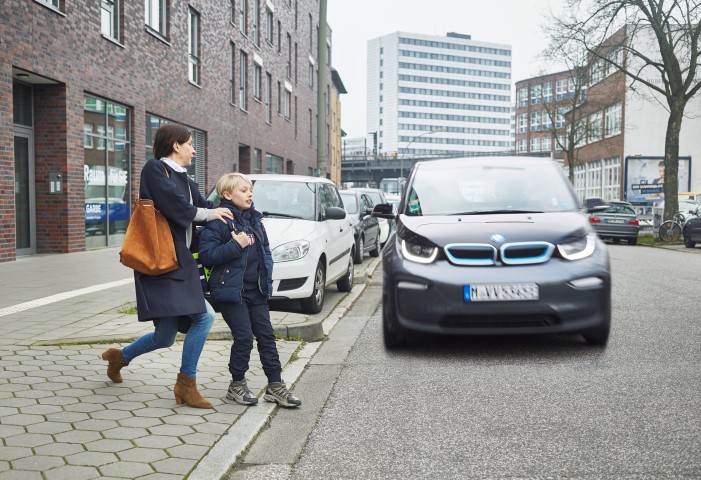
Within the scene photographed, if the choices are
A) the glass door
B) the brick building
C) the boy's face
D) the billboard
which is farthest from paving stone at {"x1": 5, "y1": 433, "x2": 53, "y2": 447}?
the billboard

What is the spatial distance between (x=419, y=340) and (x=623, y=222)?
1957 centimetres

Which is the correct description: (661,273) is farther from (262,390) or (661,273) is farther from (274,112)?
(274,112)

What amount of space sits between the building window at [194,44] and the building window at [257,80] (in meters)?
8.16

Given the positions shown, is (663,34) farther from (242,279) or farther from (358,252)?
(242,279)

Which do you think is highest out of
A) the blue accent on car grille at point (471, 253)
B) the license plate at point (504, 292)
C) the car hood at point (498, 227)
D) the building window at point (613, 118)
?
the building window at point (613, 118)

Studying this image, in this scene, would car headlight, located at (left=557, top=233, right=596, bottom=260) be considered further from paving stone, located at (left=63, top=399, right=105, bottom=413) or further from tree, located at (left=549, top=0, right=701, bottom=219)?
tree, located at (left=549, top=0, right=701, bottom=219)

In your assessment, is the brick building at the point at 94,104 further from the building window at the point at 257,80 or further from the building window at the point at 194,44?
the building window at the point at 257,80

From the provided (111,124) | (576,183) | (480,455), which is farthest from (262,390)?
(576,183)

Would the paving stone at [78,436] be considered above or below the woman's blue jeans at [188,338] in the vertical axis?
below

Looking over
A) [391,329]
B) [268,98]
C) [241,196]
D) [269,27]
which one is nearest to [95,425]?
[241,196]

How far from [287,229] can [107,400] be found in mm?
4148

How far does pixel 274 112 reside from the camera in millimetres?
35469

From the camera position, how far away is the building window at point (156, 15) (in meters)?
19.4

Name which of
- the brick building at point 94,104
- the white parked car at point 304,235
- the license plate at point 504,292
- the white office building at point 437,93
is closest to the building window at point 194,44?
the brick building at point 94,104
